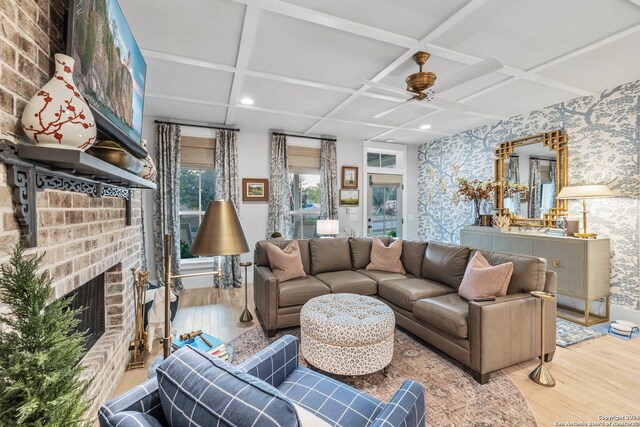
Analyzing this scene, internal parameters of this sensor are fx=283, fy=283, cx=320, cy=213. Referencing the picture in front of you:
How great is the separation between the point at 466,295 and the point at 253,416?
2355mm

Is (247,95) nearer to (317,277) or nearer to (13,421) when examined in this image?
(317,277)

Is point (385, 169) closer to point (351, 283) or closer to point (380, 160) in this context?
point (380, 160)

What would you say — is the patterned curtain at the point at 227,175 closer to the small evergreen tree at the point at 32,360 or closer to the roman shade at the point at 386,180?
the roman shade at the point at 386,180

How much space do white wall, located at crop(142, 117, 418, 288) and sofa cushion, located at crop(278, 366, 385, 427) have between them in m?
3.64

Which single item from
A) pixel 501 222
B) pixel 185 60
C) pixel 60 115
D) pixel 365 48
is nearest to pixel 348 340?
pixel 60 115

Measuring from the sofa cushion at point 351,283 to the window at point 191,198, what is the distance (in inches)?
103

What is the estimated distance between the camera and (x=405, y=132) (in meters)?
5.18

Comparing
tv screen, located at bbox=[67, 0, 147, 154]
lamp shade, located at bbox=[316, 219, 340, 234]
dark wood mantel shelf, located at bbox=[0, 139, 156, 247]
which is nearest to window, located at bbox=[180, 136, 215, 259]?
lamp shade, located at bbox=[316, 219, 340, 234]

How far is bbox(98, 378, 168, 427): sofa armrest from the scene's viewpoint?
0.83 metres

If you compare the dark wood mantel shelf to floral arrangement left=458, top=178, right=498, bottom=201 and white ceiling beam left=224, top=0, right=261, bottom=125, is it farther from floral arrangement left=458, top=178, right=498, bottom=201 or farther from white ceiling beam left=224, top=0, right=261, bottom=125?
floral arrangement left=458, top=178, right=498, bottom=201

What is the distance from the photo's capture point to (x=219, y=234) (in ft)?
4.58

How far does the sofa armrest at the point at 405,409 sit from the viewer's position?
1.01 m

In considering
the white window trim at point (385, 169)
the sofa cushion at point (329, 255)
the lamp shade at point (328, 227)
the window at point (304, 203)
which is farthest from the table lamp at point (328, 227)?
the white window trim at point (385, 169)

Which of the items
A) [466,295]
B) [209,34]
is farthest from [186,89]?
[466,295]
